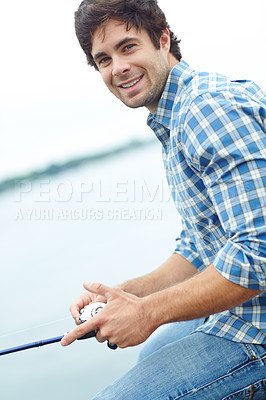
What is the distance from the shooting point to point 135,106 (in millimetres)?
1407

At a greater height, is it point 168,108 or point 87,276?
point 168,108

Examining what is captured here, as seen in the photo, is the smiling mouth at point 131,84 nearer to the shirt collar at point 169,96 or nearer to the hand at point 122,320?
the shirt collar at point 169,96

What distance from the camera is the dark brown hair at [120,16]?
1.34 m

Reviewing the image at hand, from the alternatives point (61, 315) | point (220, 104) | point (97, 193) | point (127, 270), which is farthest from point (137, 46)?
point (97, 193)

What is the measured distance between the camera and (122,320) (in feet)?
3.55

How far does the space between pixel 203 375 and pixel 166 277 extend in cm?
49

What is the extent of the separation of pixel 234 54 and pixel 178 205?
370 cm

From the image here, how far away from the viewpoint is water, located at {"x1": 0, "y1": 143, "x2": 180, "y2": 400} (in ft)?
6.95

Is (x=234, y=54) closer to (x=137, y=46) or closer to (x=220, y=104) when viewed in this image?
(x=137, y=46)

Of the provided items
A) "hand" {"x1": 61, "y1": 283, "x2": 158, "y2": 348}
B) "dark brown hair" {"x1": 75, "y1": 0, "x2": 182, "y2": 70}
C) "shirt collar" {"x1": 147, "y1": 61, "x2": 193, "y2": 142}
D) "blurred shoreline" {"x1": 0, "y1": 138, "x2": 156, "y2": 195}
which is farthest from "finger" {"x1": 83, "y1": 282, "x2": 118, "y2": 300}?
"blurred shoreline" {"x1": 0, "y1": 138, "x2": 156, "y2": 195}

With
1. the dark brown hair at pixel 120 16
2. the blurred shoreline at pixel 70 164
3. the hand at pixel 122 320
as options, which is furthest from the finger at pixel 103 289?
the blurred shoreline at pixel 70 164

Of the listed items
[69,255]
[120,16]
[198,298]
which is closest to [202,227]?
[198,298]

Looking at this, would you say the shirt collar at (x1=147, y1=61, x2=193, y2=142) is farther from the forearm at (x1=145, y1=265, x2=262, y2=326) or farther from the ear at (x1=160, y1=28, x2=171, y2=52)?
the forearm at (x1=145, y1=265, x2=262, y2=326)

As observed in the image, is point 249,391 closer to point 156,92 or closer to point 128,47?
point 156,92
